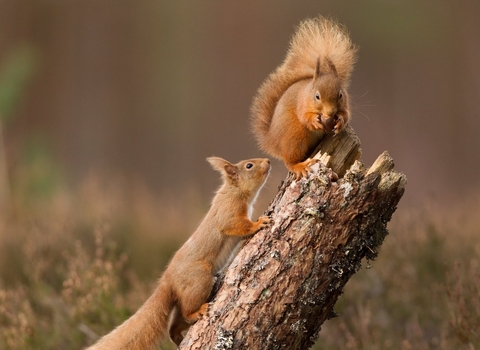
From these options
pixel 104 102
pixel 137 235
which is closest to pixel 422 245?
pixel 137 235

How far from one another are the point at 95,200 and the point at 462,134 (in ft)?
13.4

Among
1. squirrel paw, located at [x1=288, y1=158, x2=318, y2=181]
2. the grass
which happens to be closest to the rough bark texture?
squirrel paw, located at [x1=288, y1=158, x2=318, y2=181]

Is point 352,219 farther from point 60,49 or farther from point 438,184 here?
point 60,49

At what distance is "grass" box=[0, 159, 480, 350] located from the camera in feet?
12.4

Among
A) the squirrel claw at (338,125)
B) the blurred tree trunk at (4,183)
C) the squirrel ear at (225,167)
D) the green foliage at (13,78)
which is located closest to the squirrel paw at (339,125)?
the squirrel claw at (338,125)

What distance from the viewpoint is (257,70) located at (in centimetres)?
823

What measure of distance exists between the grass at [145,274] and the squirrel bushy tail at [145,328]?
115 cm

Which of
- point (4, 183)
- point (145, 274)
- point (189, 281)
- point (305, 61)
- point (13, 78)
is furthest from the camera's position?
point (13, 78)

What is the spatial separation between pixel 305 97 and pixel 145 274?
3116 millimetres

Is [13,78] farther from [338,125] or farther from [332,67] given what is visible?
[338,125]

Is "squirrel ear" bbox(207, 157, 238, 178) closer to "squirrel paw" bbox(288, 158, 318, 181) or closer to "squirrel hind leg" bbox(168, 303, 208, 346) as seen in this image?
"squirrel paw" bbox(288, 158, 318, 181)

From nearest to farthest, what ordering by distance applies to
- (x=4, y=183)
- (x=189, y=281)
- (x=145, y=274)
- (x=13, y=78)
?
1. (x=189, y=281)
2. (x=145, y=274)
3. (x=4, y=183)
4. (x=13, y=78)

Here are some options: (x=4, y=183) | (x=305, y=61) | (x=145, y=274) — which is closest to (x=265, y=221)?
(x=305, y=61)

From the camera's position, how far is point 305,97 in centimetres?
253
